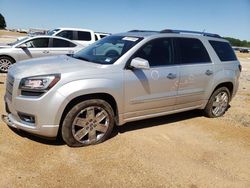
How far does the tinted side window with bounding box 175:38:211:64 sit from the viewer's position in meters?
5.61

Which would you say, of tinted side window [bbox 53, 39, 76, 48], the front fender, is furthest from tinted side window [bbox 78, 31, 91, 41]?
the front fender

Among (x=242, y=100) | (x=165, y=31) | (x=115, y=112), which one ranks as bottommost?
(x=242, y=100)

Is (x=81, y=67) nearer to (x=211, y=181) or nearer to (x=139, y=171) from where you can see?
(x=139, y=171)

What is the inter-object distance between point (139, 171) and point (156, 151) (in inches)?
29.3

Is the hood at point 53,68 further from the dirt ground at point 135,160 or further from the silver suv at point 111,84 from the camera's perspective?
the dirt ground at point 135,160

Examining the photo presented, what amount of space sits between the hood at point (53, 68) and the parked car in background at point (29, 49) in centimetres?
590

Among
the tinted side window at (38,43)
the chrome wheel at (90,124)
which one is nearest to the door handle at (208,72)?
the chrome wheel at (90,124)

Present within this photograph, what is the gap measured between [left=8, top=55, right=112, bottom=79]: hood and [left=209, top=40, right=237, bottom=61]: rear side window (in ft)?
9.51

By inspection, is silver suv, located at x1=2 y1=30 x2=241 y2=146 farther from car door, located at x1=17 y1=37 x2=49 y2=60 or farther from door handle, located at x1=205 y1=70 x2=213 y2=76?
car door, located at x1=17 y1=37 x2=49 y2=60

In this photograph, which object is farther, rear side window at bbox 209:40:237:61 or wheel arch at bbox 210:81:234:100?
wheel arch at bbox 210:81:234:100

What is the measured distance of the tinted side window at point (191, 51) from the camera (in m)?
5.61

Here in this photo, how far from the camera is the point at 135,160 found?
171 inches

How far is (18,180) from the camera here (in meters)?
3.58

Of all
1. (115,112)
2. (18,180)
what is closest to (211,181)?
(115,112)
